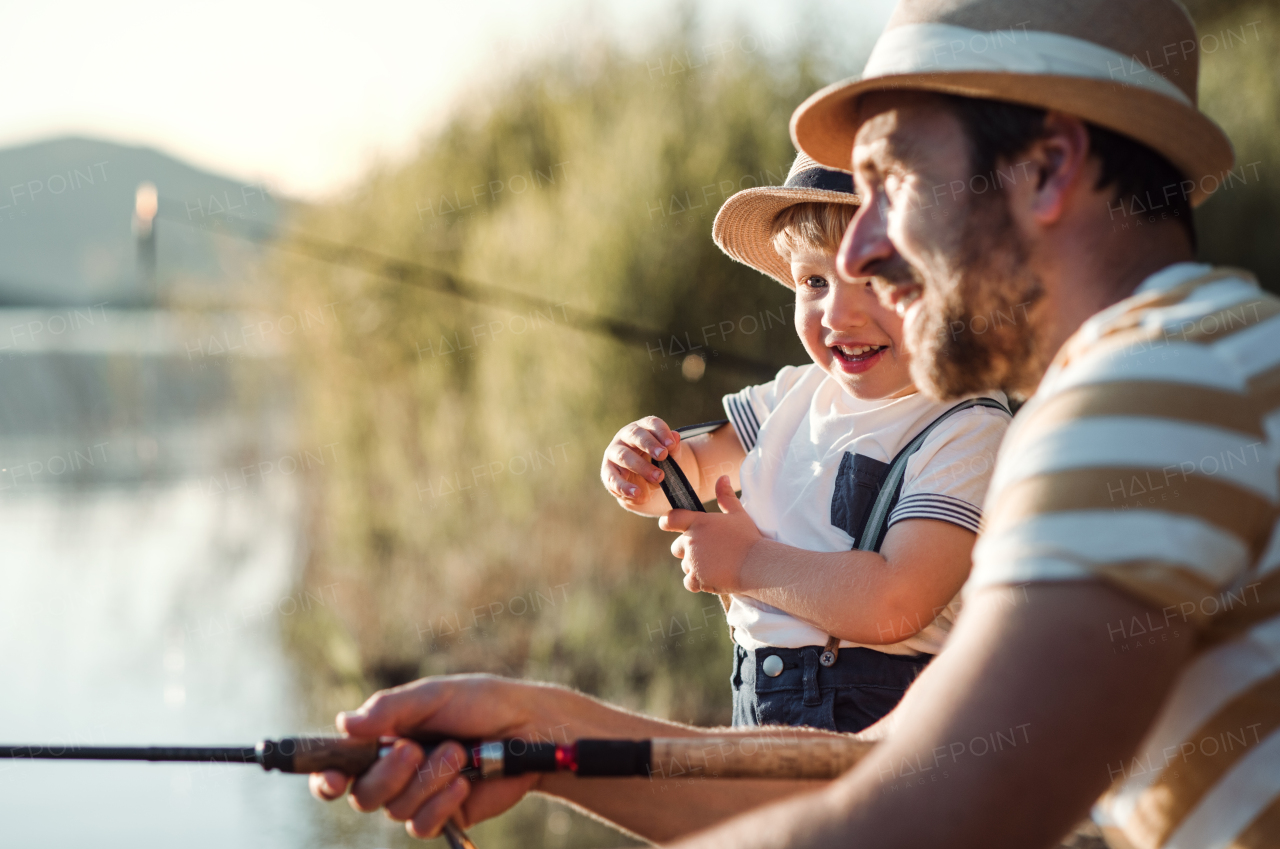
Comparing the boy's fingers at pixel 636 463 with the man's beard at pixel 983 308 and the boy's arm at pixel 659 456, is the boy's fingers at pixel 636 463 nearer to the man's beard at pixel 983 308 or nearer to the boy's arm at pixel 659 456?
the boy's arm at pixel 659 456

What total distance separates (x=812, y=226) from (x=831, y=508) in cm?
46

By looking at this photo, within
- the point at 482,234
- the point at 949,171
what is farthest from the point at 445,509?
the point at 949,171

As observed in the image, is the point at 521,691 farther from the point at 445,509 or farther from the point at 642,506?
the point at 445,509

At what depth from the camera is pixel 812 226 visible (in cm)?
186

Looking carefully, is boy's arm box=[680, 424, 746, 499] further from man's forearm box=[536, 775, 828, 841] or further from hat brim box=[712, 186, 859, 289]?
man's forearm box=[536, 775, 828, 841]

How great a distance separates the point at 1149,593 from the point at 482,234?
568 cm

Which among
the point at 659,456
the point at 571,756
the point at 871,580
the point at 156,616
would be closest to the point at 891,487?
the point at 871,580

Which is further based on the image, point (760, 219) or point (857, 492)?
point (760, 219)

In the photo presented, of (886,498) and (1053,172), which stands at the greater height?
(1053,172)

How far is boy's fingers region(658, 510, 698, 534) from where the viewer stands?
1.83m

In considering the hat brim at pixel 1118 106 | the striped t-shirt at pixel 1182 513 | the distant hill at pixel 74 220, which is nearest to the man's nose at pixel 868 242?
the hat brim at pixel 1118 106

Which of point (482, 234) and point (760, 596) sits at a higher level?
point (482, 234)

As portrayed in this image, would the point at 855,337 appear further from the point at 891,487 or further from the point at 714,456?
the point at 714,456

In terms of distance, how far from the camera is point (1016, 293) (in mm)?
1096
